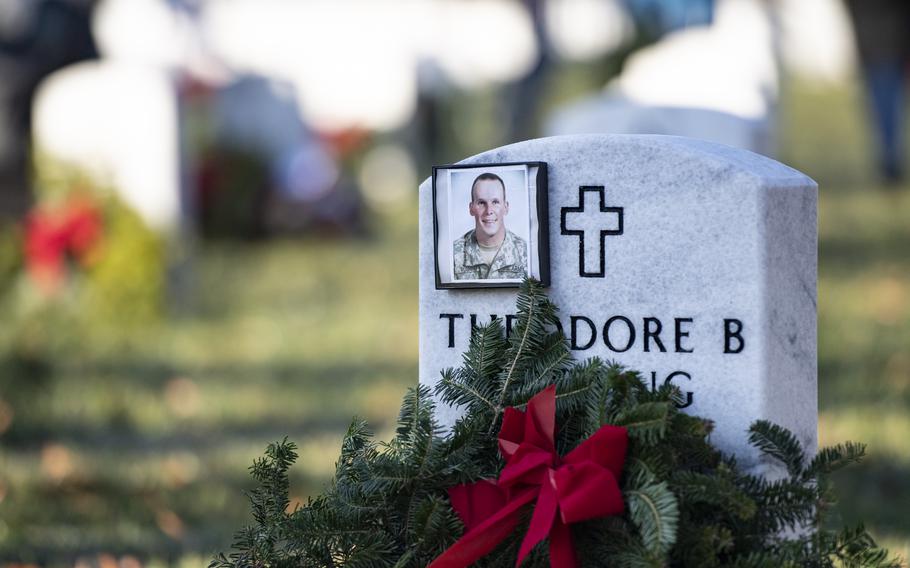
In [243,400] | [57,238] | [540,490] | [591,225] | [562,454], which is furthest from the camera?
[57,238]

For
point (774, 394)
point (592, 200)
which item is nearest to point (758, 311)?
point (774, 394)

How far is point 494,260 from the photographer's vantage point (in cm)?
252

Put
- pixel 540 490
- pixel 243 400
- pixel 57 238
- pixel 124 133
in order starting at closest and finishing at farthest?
pixel 540 490
pixel 243 400
pixel 57 238
pixel 124 133

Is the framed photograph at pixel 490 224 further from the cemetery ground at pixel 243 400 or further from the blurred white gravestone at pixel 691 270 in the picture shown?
the cemetery ground at pixel 243 400

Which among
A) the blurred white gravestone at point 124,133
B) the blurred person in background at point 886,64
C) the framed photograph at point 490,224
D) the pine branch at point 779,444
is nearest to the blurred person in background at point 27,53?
the blurred white gravestone at point 124,133

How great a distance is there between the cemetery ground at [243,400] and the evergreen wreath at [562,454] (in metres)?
0.26

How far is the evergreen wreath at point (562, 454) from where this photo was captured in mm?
2088

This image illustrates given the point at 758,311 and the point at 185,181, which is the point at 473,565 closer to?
the point at 758,311

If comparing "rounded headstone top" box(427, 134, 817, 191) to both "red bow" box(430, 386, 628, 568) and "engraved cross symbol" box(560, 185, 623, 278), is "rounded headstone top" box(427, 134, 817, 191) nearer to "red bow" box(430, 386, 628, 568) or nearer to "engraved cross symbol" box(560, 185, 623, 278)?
"engraved cross symbol" box(560, 185, 623, 278)

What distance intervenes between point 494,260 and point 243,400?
3.67 metres

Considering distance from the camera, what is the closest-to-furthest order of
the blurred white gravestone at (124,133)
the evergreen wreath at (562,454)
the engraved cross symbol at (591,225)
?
the evergreen wreath at (562,454)
the engraved cross symbol at (591,225)
the blurred white gravestone at (124,133)

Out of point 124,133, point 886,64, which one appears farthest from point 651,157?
point 886,64

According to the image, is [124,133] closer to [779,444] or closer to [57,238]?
[57,238]

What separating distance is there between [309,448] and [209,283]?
16.5 feet
